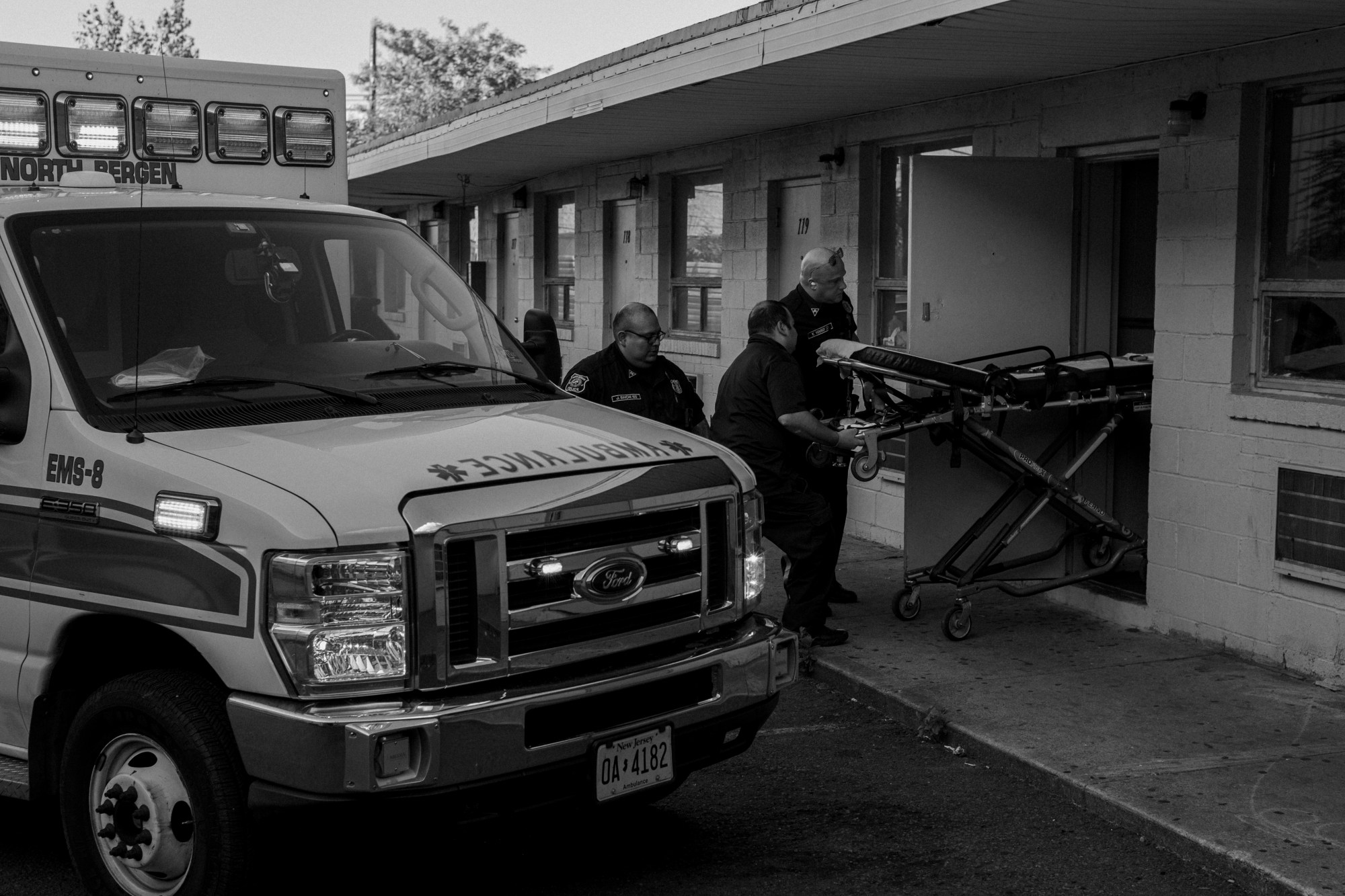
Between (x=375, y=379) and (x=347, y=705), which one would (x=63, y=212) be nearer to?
(x=375, y=379)

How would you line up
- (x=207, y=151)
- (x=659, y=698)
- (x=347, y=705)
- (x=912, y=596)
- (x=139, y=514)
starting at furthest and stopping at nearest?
(x=912, y=596), (x=207, y=151), (x=659, y=698), (x=139, y=514), (x=347, y=705)

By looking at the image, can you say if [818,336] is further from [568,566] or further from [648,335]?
[568,566]

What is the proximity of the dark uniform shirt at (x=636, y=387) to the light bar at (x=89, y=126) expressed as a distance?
98.2 inches

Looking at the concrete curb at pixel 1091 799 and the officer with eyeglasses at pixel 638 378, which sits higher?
the officer with eyeglasses at pixel 638 378

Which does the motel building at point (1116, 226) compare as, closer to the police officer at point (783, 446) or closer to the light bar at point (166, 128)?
the police officer at point (783, 446)

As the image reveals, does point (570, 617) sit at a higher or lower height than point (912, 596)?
higher

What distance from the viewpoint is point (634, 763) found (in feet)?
14.4

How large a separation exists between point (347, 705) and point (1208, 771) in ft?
11.5

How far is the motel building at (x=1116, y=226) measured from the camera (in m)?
7.08

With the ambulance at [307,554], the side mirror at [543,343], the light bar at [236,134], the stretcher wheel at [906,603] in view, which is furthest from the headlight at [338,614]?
the stretcher wheel at [906,603]

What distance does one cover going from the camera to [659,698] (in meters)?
4.50

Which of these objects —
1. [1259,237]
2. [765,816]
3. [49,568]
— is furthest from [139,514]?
[1259,237]

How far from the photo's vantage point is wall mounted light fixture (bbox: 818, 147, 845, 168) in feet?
36.0

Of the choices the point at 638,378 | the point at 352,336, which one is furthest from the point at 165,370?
the point at 638,378
